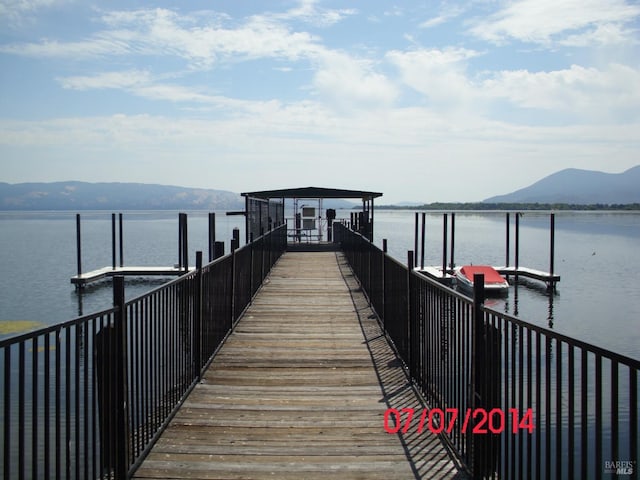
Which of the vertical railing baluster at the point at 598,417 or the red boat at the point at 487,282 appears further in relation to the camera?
the red boat at the point at 487,282

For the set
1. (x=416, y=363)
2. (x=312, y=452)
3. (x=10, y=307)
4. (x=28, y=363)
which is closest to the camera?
(x=312, y=452)

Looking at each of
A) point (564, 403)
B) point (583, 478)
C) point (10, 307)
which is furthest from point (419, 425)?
point (10, 307)

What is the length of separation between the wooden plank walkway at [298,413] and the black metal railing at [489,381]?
30cm

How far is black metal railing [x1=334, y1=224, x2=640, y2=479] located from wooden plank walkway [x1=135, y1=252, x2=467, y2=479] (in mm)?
304

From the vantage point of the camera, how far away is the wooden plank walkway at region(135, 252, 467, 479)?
14.2 feet

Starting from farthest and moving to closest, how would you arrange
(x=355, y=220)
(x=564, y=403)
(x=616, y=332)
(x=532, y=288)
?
(x=532, y=288) → (x=355, y=220) → (x=616, y=332) → (x=564, y=403)

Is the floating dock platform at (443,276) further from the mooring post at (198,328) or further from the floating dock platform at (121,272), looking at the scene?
the mooring post at (198,328)

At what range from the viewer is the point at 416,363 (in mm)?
6410

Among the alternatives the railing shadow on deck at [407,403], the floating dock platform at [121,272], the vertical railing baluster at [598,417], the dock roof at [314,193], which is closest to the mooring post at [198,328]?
the railing shadow on deck at [407,403]

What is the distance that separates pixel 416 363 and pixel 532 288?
23.9 metres

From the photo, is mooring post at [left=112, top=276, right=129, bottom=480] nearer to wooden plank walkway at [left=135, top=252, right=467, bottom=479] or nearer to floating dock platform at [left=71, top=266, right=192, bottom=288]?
wooden plank walkway at [left=135, top=252, right=467, bottom=479]

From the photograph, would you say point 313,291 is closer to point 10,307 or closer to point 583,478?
point 583,478

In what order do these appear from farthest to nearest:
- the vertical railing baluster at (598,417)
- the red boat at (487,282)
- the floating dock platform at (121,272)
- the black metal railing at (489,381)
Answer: the floating dock platform at (121,272) < the red boat at (487,282) < the black metal railing at (489,381) < the vertical railing baluster at (598,417)

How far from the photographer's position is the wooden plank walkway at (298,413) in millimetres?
4332
